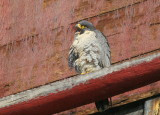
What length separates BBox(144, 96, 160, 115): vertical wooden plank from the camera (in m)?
5.71

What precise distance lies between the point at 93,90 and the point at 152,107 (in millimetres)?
1205

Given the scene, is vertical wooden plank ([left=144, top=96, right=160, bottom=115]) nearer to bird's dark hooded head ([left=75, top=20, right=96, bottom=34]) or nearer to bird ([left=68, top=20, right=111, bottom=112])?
bird ([left=68, top=20, right=111, bottom=112])

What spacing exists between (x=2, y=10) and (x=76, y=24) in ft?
3.87

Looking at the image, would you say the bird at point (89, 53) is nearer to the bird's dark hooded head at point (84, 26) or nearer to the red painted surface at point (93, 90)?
the bird's dark hooded head at point (84, 26)

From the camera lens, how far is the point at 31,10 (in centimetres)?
785

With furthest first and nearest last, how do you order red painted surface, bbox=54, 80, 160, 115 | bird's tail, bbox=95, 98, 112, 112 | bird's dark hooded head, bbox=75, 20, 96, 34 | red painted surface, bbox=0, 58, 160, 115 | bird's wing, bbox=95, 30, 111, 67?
bird's dark hooded head, bbox=75, 20, 96, 34 → bird's wing, bbox=95, 30, 111, 67 → red painted surface, bbox=54, 80, 160, 115 → bird's tail, bbox=95, 98, 112, 112 → red painted surface, bbox=0, 58, 160, 115

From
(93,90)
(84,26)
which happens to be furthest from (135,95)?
(93,90)

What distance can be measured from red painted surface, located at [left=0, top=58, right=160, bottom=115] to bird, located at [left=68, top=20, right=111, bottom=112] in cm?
200

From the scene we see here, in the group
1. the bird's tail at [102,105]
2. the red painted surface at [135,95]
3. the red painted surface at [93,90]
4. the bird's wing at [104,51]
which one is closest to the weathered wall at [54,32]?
the bird's wing at [104,51]

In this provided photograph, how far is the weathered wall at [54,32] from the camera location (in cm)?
684

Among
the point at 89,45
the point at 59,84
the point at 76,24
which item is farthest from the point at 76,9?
the point at 59,84

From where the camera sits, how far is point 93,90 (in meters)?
4.68

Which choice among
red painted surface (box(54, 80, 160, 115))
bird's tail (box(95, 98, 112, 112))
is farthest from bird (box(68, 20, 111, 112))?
bird's tail (box(95, 98, 112, 112))

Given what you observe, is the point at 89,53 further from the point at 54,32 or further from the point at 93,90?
the point at 93,90
